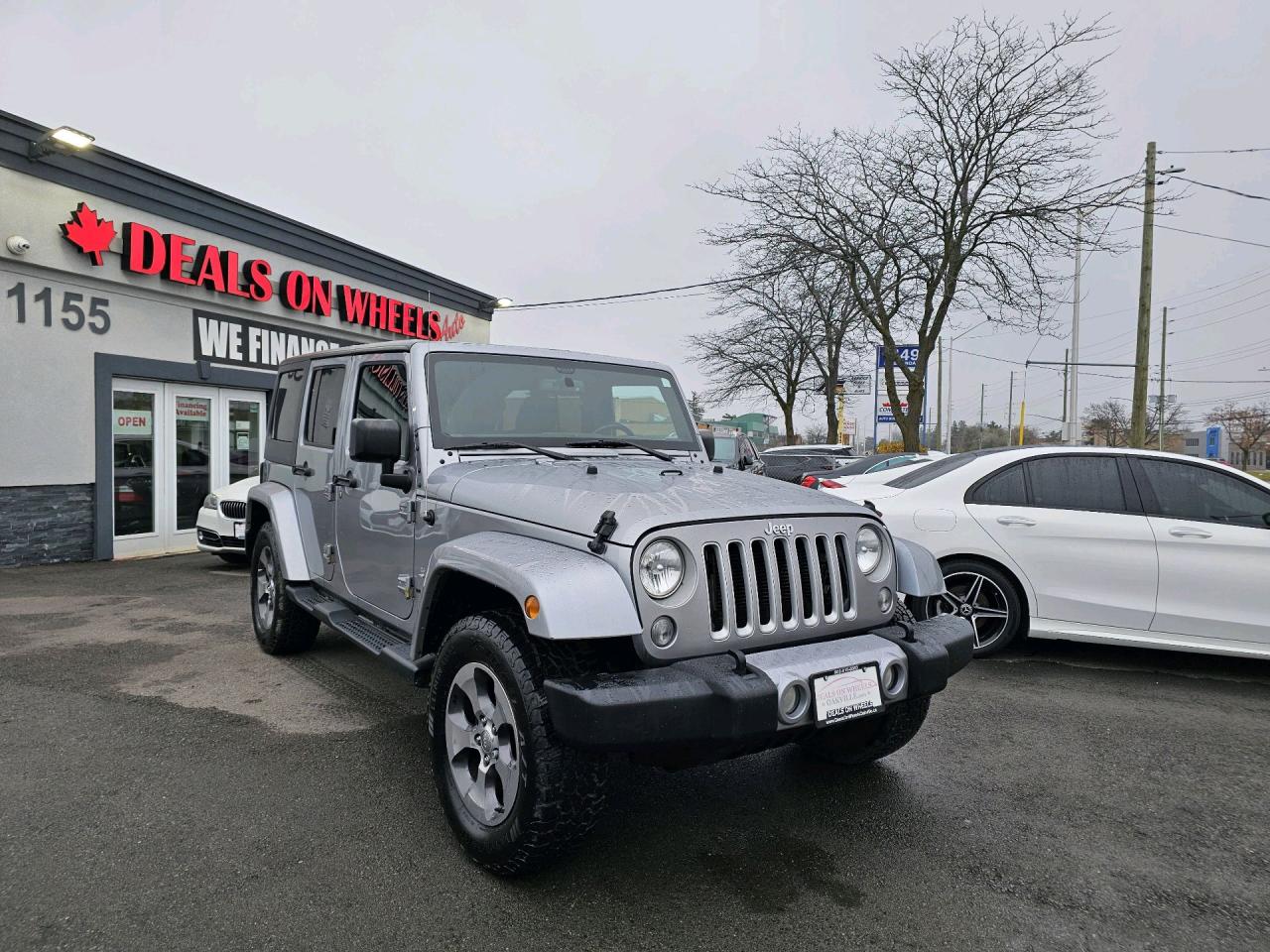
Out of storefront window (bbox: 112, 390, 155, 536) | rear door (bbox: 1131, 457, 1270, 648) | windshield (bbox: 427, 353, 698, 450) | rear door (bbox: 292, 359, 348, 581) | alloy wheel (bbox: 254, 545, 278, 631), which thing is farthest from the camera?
storefront window (bbox: 112, 390, 155, 536)

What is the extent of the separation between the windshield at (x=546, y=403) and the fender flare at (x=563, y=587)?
3.63 ft

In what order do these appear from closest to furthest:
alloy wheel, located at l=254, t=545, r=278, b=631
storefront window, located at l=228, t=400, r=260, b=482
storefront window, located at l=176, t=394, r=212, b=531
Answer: alloy wheel, located at l=254, t=545, r=278, b=631, storefront window, located at l=176, t=394, r=212, b=531, storefront window, located at l=228, t=400, r=260, b=482

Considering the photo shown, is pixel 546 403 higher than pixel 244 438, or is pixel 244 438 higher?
pixel 546 403

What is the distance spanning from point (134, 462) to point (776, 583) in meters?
10.7

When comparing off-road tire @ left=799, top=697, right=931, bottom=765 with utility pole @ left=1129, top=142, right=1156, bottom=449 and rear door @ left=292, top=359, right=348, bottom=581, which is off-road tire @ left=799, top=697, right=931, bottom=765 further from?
utility pole @ left=1129, top=142, right=1156, bottom=449

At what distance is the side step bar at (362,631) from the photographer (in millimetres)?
3297

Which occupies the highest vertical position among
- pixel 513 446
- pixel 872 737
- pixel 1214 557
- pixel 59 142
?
pixel 59 142

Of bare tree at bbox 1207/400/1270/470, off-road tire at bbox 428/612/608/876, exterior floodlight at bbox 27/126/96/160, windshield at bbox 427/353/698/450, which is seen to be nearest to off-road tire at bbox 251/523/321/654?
windshield at bbox 427/353/698/450

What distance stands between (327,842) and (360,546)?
1567 millimetres

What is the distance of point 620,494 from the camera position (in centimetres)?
284

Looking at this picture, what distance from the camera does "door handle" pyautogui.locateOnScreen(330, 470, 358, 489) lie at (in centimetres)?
423

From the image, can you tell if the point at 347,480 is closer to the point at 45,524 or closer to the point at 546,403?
the point at 546,403

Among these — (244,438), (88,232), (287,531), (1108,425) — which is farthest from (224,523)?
(1108,425)

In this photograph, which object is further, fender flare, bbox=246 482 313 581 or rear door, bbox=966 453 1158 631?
rear door, bbox=966 453 1158 631
